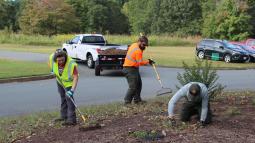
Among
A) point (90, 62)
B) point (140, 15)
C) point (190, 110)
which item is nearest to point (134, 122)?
point (190, 110)

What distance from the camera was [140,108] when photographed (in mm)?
11289

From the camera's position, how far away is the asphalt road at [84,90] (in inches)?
520

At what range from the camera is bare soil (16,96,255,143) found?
7.57 metres

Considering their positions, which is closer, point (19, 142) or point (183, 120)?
point (19, 142)

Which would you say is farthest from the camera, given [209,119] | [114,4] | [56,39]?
[114,4]

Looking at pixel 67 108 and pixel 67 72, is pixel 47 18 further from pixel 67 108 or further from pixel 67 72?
pixel 67 72

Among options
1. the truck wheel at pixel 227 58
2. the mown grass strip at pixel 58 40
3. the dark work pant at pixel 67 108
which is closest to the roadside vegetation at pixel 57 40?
the mown grass strip at pixel 58 40

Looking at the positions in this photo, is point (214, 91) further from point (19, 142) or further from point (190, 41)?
point (190, 41)

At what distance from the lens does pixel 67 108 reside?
32.7 ft

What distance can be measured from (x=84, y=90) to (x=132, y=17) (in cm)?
10102

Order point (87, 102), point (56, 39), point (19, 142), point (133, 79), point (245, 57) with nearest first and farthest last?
point (19, 142) < point (133, 79) < point (87, 102) < point (245, 57) < point (56, 39)

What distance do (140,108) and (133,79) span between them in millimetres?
1378

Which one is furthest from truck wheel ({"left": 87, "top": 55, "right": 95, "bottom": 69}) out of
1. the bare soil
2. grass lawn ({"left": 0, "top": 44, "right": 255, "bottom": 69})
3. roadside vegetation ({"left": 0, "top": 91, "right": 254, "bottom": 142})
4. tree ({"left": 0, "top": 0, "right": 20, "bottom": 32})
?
tree ({"left": 0, "top": 0, "right": 20, "bottom": 32})

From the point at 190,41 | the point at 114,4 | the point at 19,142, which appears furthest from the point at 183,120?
the point at 114,4
